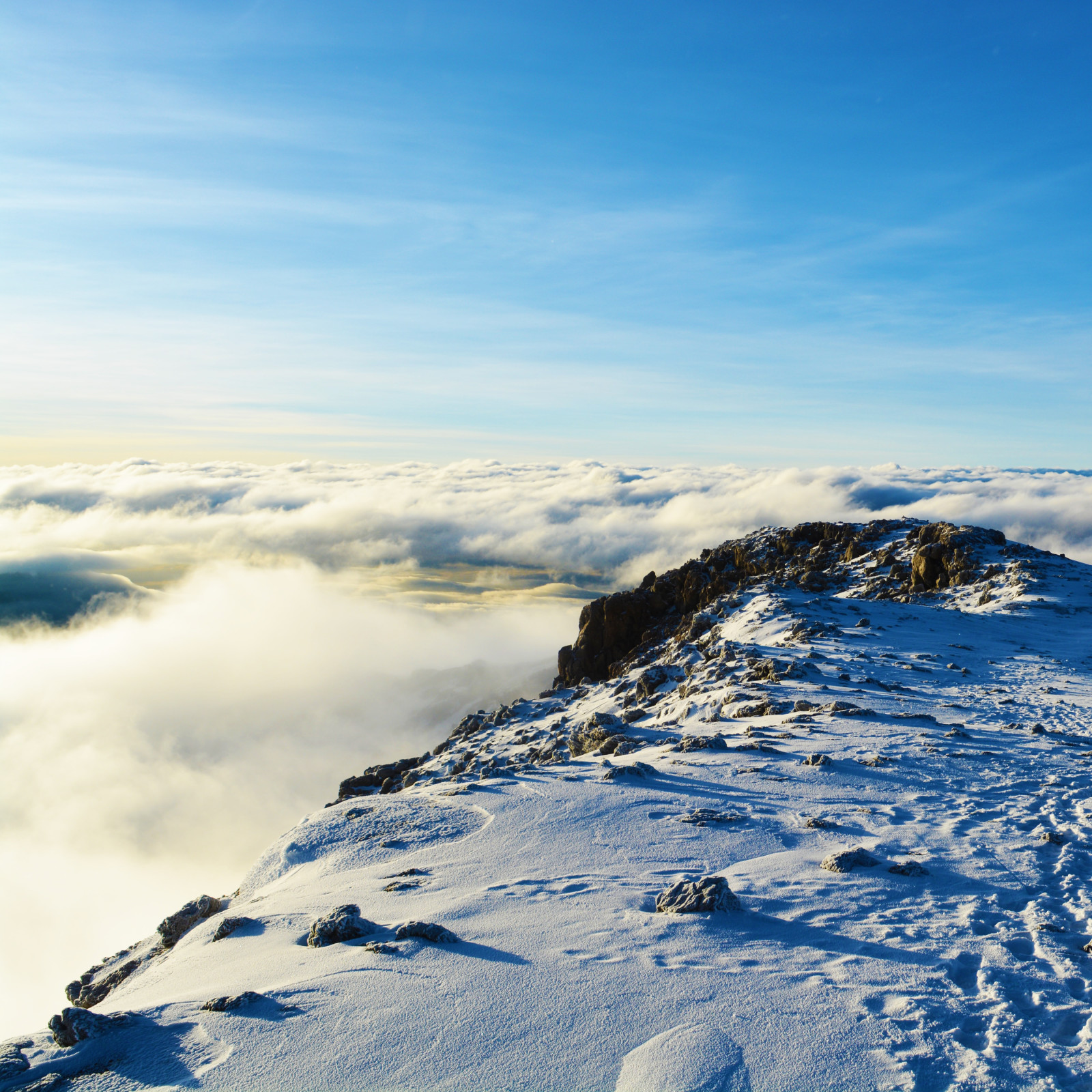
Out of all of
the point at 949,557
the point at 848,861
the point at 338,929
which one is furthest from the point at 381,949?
the point at 949,557

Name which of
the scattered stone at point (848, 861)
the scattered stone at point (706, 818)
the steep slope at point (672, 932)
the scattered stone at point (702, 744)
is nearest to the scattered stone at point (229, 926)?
the steep slope at point (672, 932)

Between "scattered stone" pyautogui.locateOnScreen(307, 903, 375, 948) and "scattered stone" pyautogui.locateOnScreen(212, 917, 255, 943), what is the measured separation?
1.69 m

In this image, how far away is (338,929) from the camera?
778cm

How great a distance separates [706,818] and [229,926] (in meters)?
7.03

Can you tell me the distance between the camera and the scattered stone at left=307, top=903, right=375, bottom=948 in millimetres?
7723

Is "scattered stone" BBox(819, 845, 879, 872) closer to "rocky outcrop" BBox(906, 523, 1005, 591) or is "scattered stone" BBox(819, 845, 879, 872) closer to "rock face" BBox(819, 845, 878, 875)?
"rock face" BBox(819, 845, 878, 875)

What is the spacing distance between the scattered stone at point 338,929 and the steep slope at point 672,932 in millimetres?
29

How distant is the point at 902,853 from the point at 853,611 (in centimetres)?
2560

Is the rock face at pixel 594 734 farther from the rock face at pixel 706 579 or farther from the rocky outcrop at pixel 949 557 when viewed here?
the rocky outcrop at pixel 949 557

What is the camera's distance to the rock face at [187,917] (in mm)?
13203

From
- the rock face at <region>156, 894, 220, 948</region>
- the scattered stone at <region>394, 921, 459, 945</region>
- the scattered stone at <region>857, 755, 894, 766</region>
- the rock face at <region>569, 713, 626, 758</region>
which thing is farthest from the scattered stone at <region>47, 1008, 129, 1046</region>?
the rock face at <region>569, 713, 626, 758</region>

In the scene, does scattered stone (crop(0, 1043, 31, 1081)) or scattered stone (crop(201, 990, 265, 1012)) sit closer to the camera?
scattered stone (crop(0, 1043, 31, 1081))

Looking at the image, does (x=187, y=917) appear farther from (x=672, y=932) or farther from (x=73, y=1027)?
(x=672, y=932)

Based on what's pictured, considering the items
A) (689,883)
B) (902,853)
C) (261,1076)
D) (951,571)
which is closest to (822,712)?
(902,853)
